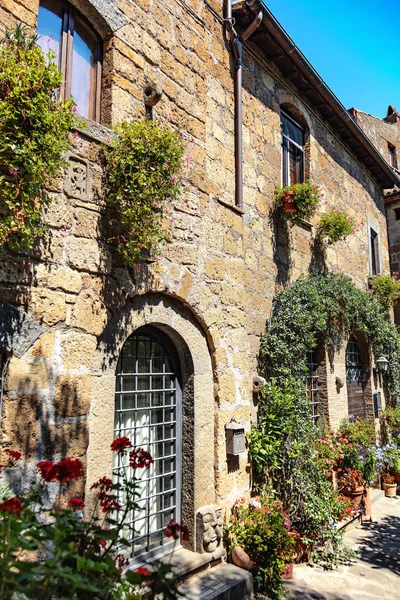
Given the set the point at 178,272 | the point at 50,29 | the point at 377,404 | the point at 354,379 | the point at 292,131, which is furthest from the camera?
the point at 377,404

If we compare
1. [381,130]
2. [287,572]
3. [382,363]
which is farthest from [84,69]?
[381,130]

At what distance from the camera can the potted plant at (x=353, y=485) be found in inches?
236

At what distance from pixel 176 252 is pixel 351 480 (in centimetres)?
438

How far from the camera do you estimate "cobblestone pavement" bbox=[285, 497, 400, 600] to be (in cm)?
395

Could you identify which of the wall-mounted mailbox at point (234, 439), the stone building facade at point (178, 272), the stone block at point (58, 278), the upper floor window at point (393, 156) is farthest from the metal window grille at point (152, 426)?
the upper floor window at point (393, 156)

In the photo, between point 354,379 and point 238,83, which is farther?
point 354,379

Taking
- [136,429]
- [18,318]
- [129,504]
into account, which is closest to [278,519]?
[136,429]

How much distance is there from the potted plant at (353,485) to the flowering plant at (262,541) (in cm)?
215

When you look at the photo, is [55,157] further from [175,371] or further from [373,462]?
[373,462]

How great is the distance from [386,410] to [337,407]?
2306 millimetres

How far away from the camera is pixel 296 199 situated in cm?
574

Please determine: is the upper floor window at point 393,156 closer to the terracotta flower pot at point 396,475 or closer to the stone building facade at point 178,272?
the stone building facade at point 178,272

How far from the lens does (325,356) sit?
21.4 feet

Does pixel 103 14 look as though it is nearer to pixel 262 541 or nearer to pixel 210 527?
pixel 210 527
